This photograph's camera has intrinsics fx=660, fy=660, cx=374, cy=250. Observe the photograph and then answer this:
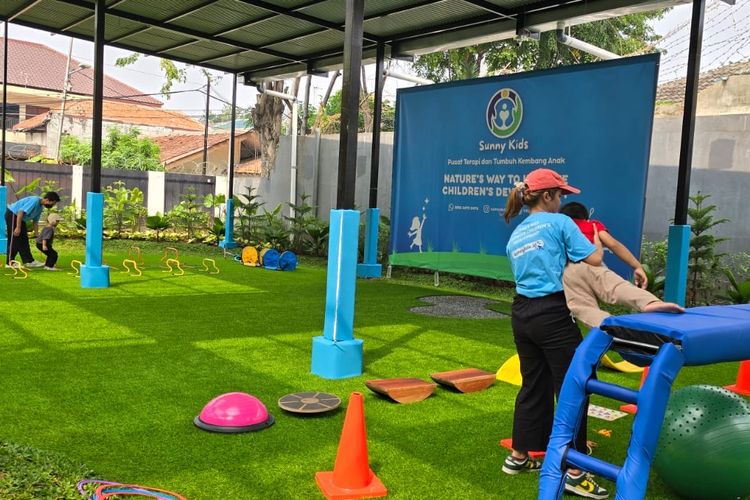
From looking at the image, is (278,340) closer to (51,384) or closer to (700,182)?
(51,384)

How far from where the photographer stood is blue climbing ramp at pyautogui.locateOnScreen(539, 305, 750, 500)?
2.54 m

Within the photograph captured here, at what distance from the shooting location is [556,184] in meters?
3.61

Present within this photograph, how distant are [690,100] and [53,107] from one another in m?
44.5

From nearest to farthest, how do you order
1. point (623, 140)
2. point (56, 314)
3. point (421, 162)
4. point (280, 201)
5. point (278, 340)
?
point (278, 340) < point (56, 314) < point (623, 140) < point (421, 162) < point (280, 201)

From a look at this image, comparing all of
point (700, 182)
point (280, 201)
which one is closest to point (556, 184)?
point (700, 182)

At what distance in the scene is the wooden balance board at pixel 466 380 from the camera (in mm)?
5406

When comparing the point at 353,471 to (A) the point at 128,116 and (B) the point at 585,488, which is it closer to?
(B) the point at 585,488

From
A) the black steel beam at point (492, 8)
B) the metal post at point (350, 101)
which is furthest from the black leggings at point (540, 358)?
the black steel beam at point (492, 8)

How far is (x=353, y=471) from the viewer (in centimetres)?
350

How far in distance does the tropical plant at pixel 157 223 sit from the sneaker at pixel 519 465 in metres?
14.7

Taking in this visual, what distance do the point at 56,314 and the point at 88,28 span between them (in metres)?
7.41

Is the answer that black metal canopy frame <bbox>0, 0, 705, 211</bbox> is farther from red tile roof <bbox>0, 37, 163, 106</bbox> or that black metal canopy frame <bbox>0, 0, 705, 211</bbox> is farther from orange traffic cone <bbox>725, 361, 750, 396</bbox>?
red tile roof <bbox>0, 37, 163, 106</bbox>

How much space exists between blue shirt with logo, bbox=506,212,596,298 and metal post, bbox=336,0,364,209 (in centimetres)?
269

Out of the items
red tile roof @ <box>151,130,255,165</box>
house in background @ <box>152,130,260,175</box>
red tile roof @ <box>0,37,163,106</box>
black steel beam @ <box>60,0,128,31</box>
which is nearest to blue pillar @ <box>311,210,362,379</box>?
black steel beam @ <box>60,0,128,31</box>
